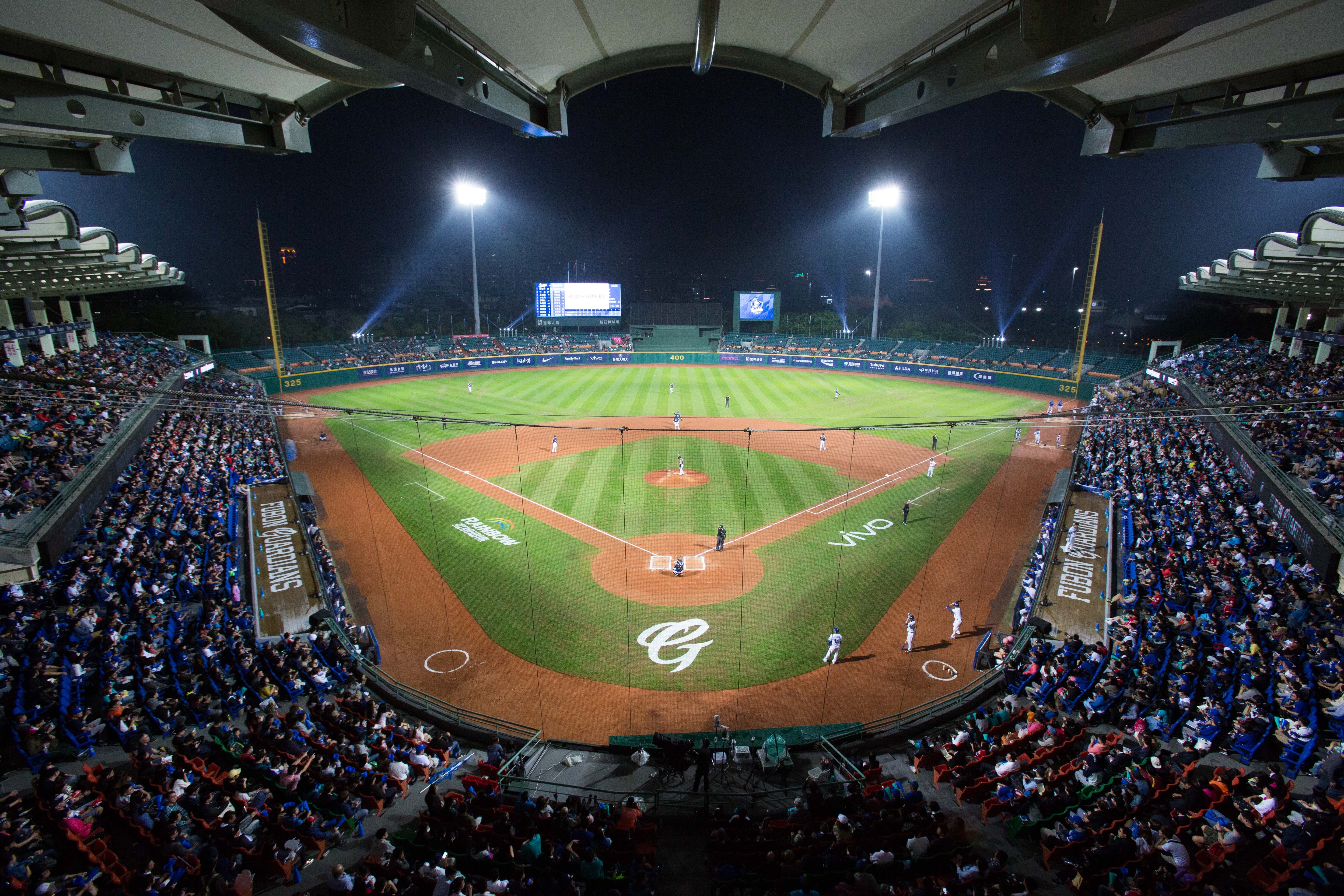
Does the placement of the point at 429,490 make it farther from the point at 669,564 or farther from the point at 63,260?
the point at 63,260

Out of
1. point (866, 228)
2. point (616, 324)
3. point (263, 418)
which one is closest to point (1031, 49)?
point (263, 418)

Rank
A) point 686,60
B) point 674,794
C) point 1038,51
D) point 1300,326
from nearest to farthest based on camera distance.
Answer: point 1038,51
point 686,60
point 674,794
point 1300,326

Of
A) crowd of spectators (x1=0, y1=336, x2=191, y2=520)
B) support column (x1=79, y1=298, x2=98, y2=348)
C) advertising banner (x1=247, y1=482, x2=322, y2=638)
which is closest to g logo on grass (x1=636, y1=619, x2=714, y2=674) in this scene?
advertising banner (x1=247, y1=482, x2=322, y2=638)

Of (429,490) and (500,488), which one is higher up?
(429,490)

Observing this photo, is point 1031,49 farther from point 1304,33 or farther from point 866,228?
point 866,228

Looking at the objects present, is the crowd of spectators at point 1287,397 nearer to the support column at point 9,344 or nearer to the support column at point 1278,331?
the support column at point 1278,331

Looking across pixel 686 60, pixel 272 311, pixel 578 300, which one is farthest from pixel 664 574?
pixel 578 300
